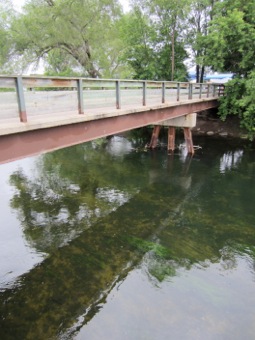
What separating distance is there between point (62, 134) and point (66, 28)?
44.9ft

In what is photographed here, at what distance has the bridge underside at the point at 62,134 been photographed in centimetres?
496

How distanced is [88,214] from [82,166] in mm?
5045

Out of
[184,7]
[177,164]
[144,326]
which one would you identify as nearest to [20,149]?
[144,326]

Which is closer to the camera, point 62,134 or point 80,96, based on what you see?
point 62,134

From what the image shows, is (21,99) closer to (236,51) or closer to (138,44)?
(236,51)

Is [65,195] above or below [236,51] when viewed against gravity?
below

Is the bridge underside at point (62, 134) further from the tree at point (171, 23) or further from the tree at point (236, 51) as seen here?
the tree at point (171, 23)

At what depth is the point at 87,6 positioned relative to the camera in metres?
16.9

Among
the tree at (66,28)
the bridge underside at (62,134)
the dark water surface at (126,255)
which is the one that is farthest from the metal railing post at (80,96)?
the tree at (66,28)

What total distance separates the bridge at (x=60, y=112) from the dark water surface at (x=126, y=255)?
2.69m

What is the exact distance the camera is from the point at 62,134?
600cm

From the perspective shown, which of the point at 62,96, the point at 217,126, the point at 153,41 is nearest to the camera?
the point at 62,96

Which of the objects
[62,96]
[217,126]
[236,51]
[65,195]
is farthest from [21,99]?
[217,126]

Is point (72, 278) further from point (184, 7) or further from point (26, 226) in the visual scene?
point (184, 7)
